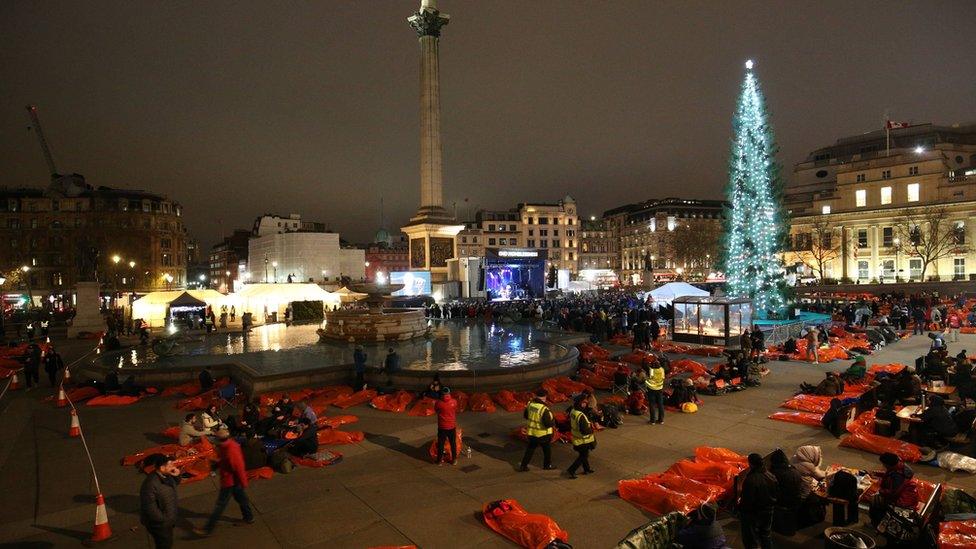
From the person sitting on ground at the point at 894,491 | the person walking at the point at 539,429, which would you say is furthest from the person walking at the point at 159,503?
the person sitting on ground at the point at 894,491

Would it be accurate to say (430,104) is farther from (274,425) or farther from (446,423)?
(446,423)

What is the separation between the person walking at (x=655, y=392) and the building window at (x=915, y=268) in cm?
5702

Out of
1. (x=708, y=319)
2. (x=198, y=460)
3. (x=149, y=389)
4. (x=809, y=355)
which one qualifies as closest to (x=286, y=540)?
(x=198, y=460)

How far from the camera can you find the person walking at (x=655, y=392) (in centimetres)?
1014

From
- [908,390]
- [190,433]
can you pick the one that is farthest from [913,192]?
[190,433]

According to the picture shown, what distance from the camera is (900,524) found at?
193 inches

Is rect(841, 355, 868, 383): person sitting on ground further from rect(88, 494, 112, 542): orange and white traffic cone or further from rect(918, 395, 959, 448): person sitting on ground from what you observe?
rect(88, 494, 112, 542): orange and white traffic cone

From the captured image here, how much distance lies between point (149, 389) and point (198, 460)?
23.2ft

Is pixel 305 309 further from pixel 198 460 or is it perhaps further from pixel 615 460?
pixel 615 460

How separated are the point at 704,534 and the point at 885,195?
6537 cm

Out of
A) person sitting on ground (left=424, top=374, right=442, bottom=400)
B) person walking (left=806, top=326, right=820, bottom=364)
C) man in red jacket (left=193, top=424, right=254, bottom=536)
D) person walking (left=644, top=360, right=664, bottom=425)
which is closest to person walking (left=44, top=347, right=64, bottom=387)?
person sitting on ground (left=424, top=374, right=442, bottom=400)

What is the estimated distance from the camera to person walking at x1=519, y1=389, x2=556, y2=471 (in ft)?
25.3

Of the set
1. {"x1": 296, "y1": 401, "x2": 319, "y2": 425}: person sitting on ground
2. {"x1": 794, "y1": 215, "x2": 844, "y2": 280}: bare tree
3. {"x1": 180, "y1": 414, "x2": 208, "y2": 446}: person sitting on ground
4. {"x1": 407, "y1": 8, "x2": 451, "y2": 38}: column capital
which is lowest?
{"x1": 180, "y1": 414, "x2": 208, "y2": 446}: person sitting on ground

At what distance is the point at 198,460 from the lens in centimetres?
835
